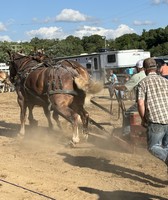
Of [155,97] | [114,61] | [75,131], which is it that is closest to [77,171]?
[75,131]

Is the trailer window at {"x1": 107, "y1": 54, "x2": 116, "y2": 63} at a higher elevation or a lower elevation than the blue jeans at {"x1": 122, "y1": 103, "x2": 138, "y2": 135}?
higher

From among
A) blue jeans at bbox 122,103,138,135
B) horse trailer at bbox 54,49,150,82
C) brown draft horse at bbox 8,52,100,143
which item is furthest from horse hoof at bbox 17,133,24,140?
horse trailer at bbox 54,49,150,82

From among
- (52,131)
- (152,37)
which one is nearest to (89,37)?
(152,37)

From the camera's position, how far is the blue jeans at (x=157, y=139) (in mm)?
5457

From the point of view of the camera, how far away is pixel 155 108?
5.45 metres

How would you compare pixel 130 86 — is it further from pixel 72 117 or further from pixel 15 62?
pixel 15 62

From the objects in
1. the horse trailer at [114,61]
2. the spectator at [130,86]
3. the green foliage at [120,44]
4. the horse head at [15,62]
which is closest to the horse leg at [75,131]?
the spectator at [130,86]

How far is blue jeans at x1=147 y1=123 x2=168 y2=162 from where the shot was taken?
546 cm

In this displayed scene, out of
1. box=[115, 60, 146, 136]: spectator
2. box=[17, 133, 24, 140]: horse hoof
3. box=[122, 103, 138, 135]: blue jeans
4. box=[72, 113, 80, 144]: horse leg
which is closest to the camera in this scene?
box=[115, 60, 146, 136]: spectator

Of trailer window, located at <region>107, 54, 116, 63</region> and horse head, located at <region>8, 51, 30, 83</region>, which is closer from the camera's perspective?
horse head, located at <region>8, 51, 30, 83</region>

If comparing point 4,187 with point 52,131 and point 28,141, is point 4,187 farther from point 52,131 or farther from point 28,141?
point 52,131

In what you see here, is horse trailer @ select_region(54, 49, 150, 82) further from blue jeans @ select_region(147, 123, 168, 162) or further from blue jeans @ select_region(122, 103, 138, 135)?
blue jeans @ select_region(147, 123, 168, 162)

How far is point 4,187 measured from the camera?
244 inches

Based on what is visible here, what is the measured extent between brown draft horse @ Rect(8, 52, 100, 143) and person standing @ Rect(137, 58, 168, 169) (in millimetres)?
3612
